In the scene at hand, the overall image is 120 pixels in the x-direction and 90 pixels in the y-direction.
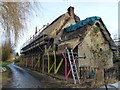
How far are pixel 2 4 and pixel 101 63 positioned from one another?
29.1 ft

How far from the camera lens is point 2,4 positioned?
6.75 m

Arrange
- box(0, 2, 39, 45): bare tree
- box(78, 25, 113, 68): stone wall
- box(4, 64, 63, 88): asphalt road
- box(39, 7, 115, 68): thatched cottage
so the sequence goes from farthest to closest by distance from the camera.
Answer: box(78, 25, 113, 68): stone wall < box(39, 7, 115, 68): thatched cottage < box(4, 64, 63, 88): asphalt road < box(0, 2, 39, 45): bare tree

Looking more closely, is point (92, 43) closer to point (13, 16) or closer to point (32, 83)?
point (32, 83)

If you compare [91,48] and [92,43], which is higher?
[92,43]

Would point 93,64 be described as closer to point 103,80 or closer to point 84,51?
point 84,51

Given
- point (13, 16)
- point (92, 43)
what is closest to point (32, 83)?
point (13, 16)

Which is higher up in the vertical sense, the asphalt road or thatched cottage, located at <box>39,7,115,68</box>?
thatched cottage, located at <box>39,7,115,68</box>

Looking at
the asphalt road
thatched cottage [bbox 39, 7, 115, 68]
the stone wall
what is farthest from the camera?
the stone wall

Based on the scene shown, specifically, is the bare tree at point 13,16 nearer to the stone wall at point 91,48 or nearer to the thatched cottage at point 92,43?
the thatched cottage at point 92,43

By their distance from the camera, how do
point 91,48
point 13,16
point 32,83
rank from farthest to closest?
point 91,48
point 32,83
point 13,16

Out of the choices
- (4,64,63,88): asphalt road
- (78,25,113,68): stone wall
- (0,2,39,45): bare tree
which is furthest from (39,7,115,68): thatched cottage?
(0,2,39,45): bare tree

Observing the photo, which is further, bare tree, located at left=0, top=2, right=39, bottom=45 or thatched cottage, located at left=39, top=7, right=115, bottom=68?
thatched cottage, located at left=39, top=7, right=115, bottom=68

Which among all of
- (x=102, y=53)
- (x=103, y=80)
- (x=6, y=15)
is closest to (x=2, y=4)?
(x=6, y=15)

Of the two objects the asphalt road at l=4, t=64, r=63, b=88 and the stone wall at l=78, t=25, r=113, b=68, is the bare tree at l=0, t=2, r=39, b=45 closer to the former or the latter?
the asphalt road at l=4, t=64, r=63, b=88
